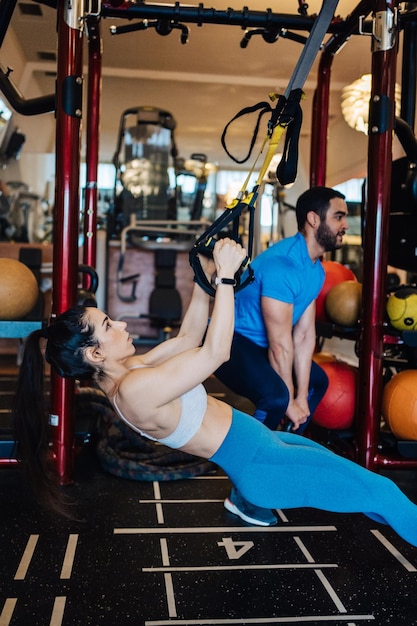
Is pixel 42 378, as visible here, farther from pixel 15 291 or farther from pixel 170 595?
pixel 15 291

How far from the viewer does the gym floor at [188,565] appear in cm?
180

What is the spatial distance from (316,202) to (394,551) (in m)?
1.49

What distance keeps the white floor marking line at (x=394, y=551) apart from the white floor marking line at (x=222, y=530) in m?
0.16

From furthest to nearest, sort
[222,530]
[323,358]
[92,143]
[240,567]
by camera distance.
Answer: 1. [92,143]
2. [323,358]
3. [222,530]
4. [240,567]

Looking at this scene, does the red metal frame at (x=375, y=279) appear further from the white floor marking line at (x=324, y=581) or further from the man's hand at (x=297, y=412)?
the white floor marking line at (x=324, y=581)

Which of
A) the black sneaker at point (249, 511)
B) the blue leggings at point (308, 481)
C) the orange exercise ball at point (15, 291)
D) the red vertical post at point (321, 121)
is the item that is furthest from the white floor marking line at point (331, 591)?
the red vertical post at point (321, 121)

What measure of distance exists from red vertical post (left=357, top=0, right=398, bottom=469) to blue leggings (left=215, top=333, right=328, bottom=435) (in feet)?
1.11

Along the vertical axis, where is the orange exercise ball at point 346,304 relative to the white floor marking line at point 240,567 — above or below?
Result: above

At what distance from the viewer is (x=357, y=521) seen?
2.55 metres

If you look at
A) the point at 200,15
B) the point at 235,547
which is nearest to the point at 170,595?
the point at 235,547

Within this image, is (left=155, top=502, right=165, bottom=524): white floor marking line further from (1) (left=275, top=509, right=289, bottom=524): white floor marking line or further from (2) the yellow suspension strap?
(2) the yellow suspension strap

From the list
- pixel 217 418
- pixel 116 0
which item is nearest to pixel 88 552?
pixel 217 418

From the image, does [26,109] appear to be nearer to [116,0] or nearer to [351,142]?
[116,0]

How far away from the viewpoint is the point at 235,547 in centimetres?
227
